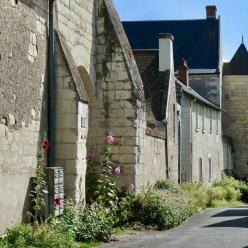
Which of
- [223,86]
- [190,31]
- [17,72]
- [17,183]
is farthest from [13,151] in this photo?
[190,31]

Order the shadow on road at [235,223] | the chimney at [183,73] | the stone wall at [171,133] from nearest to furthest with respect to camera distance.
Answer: the shadow on road at [235,223] < the stone wall at [171,133] < the chimney at [183,73]

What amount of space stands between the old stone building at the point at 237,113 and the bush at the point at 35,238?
30.3 meters

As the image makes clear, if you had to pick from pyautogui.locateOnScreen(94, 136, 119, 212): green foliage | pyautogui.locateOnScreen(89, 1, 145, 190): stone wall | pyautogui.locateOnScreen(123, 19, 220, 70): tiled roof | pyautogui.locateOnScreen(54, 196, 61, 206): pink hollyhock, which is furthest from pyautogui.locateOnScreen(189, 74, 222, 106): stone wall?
pyautogui.locateOnScreen(54, 196, 61, 206): pink hollyhock

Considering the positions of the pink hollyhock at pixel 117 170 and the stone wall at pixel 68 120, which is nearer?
the stone wall at pixel 68 120

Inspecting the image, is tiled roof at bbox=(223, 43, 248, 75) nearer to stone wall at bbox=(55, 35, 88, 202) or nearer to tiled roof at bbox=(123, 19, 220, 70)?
tiled roof at bbox=(123, 19, 220, 70)

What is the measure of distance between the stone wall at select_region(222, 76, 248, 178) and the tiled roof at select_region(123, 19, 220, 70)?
77.4 inches

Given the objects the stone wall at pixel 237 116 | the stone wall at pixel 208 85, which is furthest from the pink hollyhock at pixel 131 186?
the stone wall at pixel 237 116

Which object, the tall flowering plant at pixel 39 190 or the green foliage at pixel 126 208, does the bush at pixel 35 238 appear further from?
the green foliage at pixel 126 208

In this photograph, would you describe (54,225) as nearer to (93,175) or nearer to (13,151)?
(13,151)

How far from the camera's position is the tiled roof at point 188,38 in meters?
37.2

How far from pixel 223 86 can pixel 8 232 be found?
30.7 meters

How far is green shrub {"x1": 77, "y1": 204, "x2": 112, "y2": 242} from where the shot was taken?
375 inches

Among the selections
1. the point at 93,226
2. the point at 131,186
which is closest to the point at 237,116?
the point at 131,186

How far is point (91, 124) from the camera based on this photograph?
41.3ft
